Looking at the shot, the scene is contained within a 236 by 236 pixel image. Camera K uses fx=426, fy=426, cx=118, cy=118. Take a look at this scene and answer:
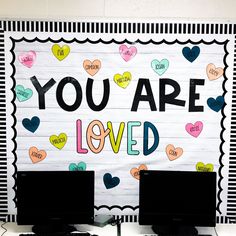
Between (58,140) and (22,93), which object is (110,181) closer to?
(58,140)

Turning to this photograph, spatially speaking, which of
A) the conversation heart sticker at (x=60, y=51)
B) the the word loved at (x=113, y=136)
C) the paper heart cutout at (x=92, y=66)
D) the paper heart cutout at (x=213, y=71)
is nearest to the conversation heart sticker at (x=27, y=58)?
the conversation heart sticker at (x=60, y=51)

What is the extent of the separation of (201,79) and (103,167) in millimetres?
787

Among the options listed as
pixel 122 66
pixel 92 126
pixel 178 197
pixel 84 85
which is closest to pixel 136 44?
pixel 122 66

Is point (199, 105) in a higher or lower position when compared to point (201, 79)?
lower

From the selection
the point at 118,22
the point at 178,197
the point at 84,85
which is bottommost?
the point at 178,197

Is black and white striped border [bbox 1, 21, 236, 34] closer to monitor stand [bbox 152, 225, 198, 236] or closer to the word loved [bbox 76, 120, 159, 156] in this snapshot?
the word loved [bbox 76, 120, 159, 156]

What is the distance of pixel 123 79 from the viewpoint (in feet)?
8.23

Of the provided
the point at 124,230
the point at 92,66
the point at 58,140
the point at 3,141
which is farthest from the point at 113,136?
the point at 3,141

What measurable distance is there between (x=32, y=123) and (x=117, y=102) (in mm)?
522

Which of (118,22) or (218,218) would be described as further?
(218,218)

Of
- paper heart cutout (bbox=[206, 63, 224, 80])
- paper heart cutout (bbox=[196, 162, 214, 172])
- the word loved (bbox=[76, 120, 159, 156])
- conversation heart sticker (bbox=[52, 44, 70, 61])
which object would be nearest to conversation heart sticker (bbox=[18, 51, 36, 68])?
conversation heart sticker (bbox=[52, 44, 70, 61])

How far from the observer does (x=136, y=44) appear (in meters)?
2.48

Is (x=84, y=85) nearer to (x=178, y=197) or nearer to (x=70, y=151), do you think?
(x=70, y=151)

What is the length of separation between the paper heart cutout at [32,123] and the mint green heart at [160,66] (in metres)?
0.76
